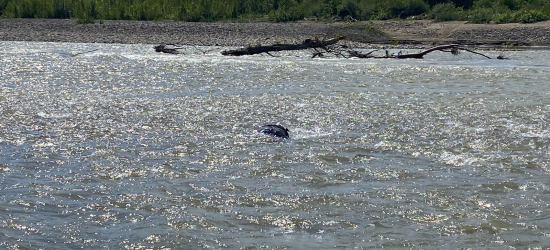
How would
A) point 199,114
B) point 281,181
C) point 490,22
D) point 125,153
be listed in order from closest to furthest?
point 281,181 < point 125,153 < point 199,114 < point 490,22

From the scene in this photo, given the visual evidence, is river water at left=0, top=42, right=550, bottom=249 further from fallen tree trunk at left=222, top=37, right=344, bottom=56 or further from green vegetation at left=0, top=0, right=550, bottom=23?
green vegetation at left=0, top=0, right=550, bottom=23

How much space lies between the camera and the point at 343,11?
3997 cm

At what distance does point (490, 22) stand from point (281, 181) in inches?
1130

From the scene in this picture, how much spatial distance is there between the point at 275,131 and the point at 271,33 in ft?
77.2

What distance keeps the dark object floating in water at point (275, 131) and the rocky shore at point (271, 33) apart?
18.0 metres

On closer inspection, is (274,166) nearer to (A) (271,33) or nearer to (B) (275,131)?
(B) (275,131)

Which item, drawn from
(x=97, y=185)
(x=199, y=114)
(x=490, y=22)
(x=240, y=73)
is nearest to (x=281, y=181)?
(x=97, y=185)

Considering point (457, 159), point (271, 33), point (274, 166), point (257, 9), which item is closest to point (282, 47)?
point (271, 33)

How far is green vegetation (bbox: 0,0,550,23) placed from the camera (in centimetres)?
3862

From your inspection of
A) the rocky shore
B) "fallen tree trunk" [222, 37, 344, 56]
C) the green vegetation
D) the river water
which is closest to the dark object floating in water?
the river water

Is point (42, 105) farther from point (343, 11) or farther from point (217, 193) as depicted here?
point (343, 11)

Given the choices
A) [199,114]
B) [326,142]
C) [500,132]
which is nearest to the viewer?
[326,142]

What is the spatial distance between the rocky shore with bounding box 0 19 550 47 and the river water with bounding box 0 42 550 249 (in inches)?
533

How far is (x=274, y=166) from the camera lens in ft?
28.1
